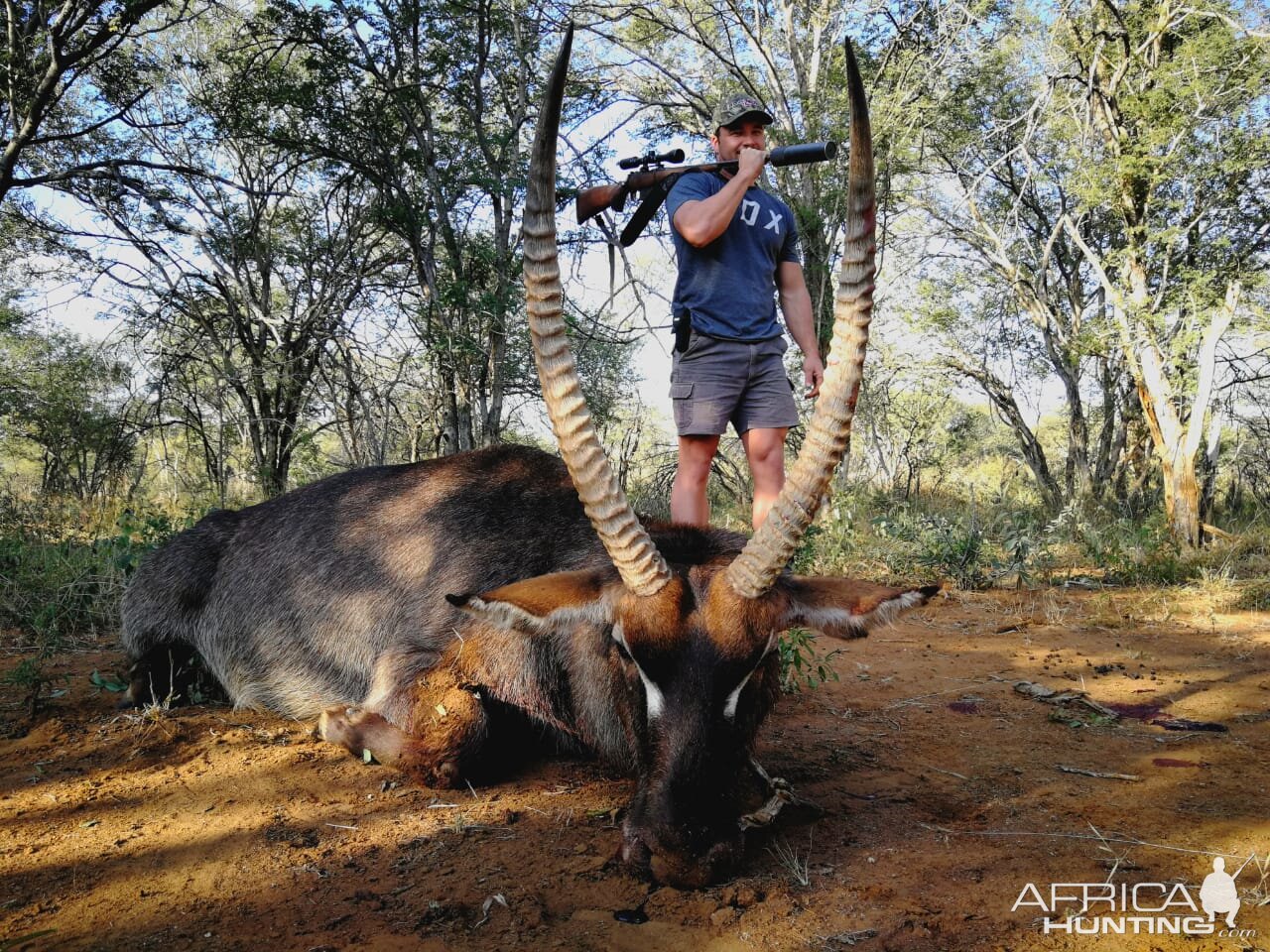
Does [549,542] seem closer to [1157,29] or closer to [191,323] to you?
[1157,29]

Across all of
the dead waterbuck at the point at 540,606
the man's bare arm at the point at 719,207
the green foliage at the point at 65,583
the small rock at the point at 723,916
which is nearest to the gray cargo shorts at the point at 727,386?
the man's bare arm at the point at 719,207

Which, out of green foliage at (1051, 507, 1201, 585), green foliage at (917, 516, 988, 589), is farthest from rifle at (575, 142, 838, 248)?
green foliage at (1051, 507, 1201, 585)

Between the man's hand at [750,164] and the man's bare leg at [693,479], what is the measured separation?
4.64 ft

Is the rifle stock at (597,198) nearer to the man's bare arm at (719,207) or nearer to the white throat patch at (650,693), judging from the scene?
the man's bare arm at (719,207)

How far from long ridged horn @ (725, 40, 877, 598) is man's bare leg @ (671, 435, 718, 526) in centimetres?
167

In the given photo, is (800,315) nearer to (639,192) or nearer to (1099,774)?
(639,192)

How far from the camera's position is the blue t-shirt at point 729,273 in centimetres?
472

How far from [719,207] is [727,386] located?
0.97 meters

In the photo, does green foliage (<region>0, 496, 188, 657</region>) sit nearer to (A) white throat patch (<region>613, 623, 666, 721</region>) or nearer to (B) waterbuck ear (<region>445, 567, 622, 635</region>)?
(B) waterbuck ear (<region>445, 567, 622, 635</region>)

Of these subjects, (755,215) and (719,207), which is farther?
(755,215)

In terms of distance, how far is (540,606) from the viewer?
3.07m

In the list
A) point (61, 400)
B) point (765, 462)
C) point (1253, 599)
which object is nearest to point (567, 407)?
point (765, 462)

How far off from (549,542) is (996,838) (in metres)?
2.33

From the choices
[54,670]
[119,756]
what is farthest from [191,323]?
[119,756]
